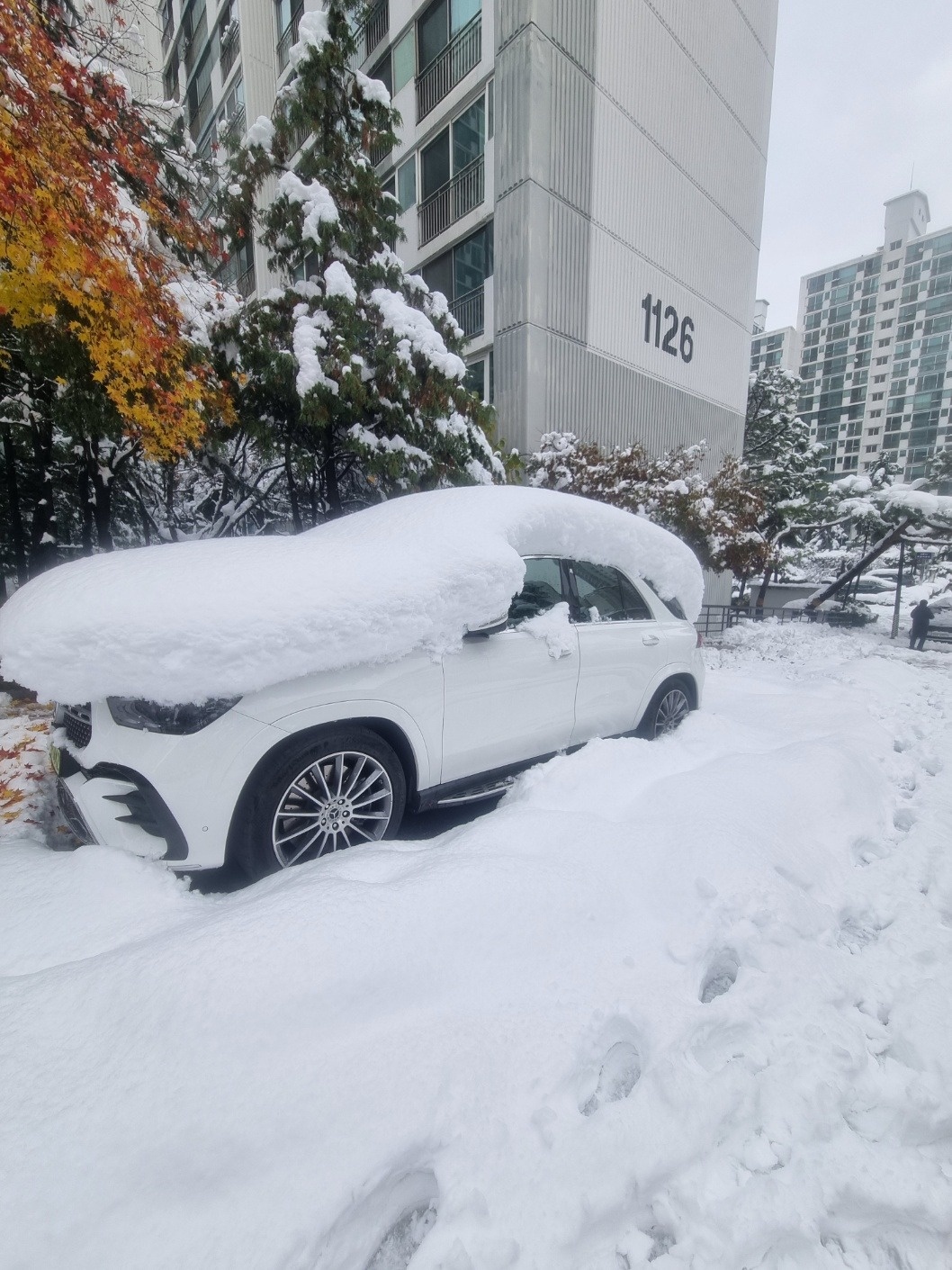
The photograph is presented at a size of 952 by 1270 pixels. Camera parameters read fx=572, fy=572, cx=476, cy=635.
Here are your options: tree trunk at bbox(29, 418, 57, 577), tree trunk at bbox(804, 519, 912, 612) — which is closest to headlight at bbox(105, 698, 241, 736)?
tree trunk at bbox(29, 418, 57, 577)

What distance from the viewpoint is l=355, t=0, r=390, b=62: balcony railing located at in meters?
13.6

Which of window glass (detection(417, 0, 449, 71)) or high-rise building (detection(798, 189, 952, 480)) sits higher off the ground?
high-rise building (detection(798, 189, 952, 480))

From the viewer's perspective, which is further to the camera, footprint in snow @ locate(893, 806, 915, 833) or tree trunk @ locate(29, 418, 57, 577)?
tree trunk @ locate(29, 418, 57, 577)

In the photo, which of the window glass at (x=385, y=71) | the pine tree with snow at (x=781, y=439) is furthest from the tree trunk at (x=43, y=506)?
the pine tree with snow at (x=781, y=439)

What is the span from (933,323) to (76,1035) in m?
109

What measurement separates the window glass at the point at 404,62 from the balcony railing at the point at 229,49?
7253 mm

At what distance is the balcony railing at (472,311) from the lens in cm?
1182

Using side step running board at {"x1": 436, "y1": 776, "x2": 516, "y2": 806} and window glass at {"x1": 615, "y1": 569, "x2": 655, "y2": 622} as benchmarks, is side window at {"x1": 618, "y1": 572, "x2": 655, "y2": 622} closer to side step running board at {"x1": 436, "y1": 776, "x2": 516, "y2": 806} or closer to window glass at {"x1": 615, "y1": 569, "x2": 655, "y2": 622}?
window glass at {"x1": 615, "y1": 569, "x2": 655, "y2": 622}

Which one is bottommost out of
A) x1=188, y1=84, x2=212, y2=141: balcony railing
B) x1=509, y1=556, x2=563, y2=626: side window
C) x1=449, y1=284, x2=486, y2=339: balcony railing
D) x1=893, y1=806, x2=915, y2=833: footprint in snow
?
x1=893, y1=806, x2=915, y2=833: footprint in snow

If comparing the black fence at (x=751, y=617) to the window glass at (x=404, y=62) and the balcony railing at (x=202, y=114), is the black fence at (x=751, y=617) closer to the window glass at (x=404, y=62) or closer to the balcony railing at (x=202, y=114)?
the window glass at (x=404, y=62)

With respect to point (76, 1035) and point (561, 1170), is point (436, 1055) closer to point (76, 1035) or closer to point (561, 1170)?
point (561, 1170)

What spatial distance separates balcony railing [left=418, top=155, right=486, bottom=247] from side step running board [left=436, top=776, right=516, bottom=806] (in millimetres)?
12761

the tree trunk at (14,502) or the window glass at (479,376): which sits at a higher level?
the window glass at (479,376)

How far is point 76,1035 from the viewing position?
1401mm
